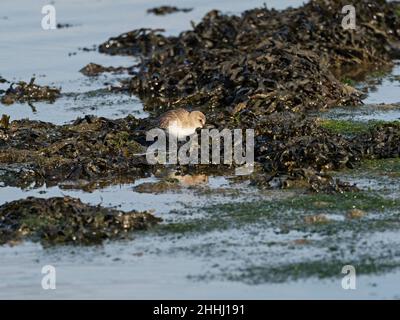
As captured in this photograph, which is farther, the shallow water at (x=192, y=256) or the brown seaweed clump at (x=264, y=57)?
the brown seaweed clump at (x=264, y=57)

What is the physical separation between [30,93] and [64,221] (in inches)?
209

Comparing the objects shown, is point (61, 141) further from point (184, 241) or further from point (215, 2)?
point (215, 2)

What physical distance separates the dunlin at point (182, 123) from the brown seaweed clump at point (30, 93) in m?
3.08

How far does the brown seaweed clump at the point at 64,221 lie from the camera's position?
25.8 feet

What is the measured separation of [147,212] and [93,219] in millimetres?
511

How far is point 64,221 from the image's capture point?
8.12 m

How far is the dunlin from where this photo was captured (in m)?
10.3

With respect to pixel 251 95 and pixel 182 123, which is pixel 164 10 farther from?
pixel 182 123

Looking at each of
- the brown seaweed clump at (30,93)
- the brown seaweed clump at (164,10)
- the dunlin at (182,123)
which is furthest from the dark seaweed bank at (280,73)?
the brown seaweed clump at (164,10)

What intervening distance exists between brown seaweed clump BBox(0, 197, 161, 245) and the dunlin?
2143mm

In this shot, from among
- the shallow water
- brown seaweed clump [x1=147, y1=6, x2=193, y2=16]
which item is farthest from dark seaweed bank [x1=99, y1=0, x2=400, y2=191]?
brown seaweed clump [x1=147, y1=6, x2=193, y2=16]

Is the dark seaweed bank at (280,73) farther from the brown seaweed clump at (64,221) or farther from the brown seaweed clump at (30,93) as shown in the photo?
the brown seaweed clump at (64,221)
